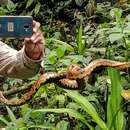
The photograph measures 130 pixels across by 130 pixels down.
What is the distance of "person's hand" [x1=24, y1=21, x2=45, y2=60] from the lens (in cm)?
199

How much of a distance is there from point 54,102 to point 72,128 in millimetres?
276

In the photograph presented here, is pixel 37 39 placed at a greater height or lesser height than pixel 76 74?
greater

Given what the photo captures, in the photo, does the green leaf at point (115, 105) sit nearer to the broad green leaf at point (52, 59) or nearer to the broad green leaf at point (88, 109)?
the broad green leaf at point (88, 109)

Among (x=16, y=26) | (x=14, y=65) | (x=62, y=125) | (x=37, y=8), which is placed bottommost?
(x=62, y=125)

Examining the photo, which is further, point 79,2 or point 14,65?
point 79,2

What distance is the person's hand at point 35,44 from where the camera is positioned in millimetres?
1994

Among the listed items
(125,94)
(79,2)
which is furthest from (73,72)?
(79,2)

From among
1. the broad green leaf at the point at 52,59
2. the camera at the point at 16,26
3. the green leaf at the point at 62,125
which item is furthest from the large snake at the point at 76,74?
the broad green leaf at the point at 52,59

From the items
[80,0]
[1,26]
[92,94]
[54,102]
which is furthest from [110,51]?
[80,0]

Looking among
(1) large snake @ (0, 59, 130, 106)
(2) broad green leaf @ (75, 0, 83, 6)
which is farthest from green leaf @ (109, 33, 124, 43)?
(2) broad green leaf @ (75, 0, 83, 6)

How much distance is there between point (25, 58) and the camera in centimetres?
222

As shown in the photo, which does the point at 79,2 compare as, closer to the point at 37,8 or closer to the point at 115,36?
the point at 37,8

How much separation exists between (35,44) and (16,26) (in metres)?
0.17

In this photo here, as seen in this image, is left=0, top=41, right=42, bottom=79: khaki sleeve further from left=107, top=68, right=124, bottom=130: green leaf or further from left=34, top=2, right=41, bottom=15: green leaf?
left=34, top=2, right=41, bottom=15: green leaf
